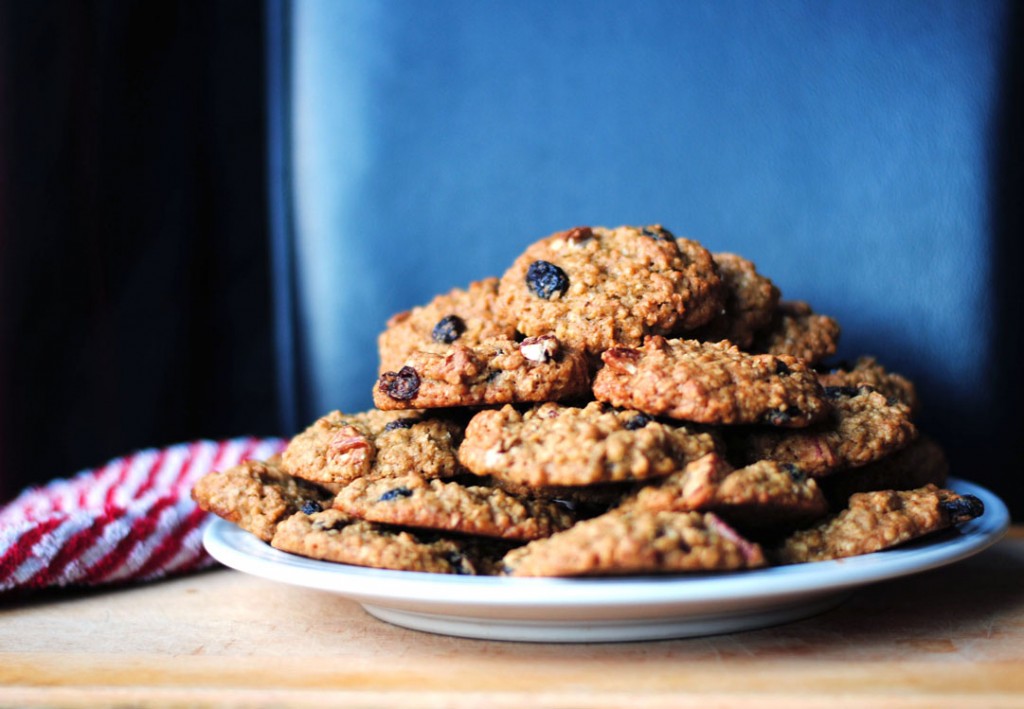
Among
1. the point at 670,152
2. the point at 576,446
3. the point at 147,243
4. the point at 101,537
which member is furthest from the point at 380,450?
the point at 147,243

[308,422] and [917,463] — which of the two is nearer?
[917,463]

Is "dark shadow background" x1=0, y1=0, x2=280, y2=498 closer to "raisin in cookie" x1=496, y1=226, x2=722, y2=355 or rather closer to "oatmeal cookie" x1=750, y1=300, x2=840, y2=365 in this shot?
"raisin in cookie" x1=496, y1=226, x2=722, y2=355

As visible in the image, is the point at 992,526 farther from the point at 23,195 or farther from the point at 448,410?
the point at 23,195

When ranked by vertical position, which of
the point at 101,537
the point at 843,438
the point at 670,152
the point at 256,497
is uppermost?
the point at 670,152

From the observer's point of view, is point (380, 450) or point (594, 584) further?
point (380, 450)

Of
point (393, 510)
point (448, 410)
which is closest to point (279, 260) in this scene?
point (448, 410)

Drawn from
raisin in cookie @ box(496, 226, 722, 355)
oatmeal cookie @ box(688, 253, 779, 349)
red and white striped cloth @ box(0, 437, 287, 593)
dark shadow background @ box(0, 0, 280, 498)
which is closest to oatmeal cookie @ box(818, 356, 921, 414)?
oatmeal cookie @ box(688, 253, 779, 349)

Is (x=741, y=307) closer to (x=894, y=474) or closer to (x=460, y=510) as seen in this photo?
(x=894, y=474)
